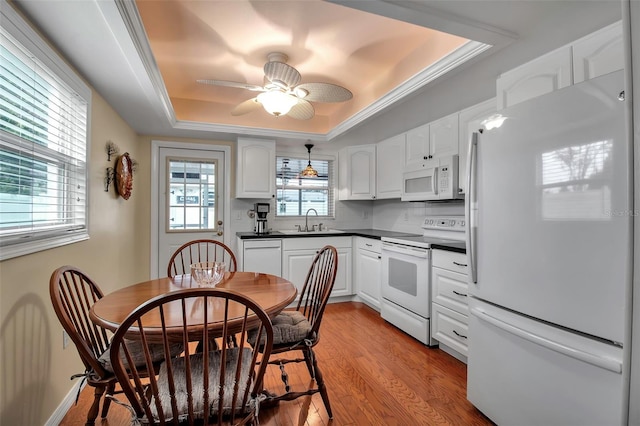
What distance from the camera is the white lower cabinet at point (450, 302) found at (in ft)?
7.61

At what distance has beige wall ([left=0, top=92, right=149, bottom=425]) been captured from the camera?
1.36m

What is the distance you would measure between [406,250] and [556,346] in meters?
1.64

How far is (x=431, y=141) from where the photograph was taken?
121 inches

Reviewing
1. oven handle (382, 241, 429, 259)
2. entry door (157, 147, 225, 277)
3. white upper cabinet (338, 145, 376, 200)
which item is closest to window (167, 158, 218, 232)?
entry door (157, 147, 225, 277)

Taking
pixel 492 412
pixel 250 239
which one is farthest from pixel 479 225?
pixel 250 239

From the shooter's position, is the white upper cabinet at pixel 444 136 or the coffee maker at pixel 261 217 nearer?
the white upper cabinet at pixel 444 136

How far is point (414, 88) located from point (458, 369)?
2.20m

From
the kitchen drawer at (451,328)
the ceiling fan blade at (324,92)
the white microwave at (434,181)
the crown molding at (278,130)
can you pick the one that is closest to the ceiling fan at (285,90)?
the ceiling fan blade at (324,92)

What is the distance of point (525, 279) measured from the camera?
144 centimetres

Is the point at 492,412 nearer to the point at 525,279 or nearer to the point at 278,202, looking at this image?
the point at 525,279

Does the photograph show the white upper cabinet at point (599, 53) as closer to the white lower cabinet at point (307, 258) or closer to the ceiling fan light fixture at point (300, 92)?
the ceiling fan light fixture at point (300, 92)

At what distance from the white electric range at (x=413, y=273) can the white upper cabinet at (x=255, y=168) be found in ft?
5.53

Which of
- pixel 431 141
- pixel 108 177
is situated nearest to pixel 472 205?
pixel 431 141

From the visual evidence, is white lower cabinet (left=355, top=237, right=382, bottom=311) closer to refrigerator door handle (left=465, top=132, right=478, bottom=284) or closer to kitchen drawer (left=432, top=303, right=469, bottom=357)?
kitchen drawer (left=432, top=303, right=469, bottom=357)
